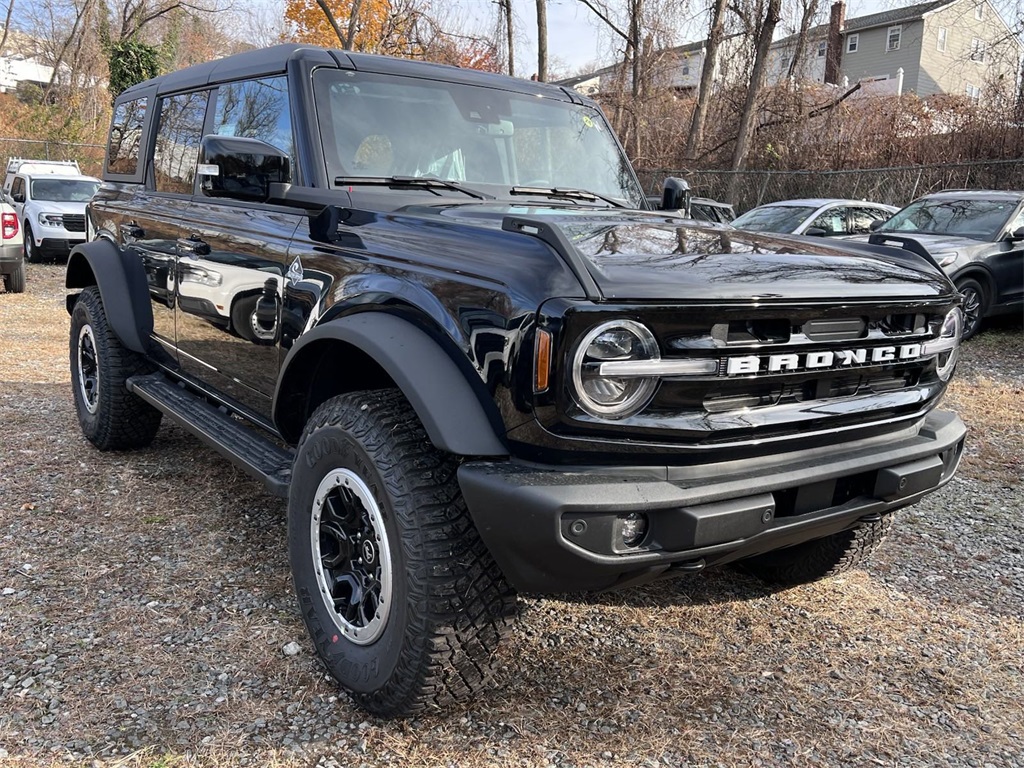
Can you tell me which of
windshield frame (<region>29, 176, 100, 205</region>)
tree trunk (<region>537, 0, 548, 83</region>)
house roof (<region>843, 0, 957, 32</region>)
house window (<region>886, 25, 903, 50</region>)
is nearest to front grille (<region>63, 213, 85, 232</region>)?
windshield frame (<region>29, 176, 100, 205</region>)

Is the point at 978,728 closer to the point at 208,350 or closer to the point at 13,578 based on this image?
the point at 208,350

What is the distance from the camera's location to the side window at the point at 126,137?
4.77 m

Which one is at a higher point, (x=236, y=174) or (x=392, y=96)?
(x=392, y=96)

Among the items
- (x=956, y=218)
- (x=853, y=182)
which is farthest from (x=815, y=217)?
(x=853, y=182)

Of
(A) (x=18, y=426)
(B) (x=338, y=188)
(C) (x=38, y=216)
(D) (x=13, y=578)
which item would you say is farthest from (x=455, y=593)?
(C) (x=38, y=216)

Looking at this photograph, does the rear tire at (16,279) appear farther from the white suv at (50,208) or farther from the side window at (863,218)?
the side window at (863,218)

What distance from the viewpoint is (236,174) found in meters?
3.00

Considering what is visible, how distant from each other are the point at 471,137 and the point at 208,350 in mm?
1488

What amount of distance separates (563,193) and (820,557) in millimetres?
1861

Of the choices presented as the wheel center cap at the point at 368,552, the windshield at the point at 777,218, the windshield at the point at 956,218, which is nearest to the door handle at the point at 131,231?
the wheel center cap at the point at 368,552

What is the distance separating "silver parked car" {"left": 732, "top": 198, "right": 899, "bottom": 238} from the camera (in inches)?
434

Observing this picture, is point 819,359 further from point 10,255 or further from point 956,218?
point 10,255

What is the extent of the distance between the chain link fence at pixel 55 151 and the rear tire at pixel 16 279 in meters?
15.2

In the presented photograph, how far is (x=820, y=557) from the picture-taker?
3.43 m
